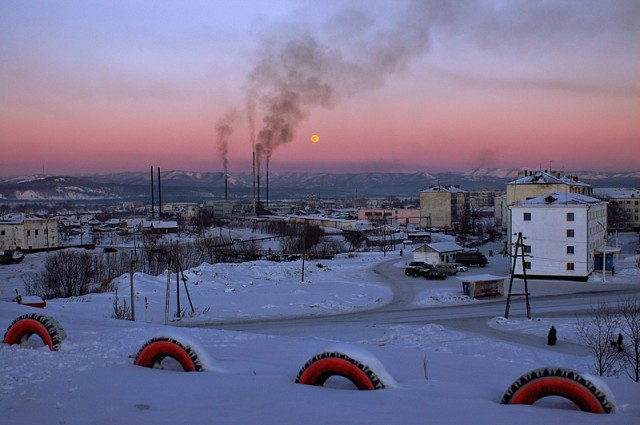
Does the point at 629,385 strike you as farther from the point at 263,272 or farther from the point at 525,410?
the point at 263,272

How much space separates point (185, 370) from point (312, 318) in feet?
46.0

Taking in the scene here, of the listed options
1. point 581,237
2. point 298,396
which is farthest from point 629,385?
point 581,237

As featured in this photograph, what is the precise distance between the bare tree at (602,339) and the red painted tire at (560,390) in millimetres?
5924

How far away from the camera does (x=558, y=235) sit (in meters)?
29.1

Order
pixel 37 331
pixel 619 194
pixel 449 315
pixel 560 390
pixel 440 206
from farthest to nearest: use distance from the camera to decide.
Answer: pixel 619 194, pixel 440 206, pixel 449 315, pixel 37 331, pixel 560 390

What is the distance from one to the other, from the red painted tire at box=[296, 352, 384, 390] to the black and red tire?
3.28 m

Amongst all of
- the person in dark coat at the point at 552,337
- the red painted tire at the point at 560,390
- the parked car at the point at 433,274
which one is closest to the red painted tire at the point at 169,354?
the red painted tire at the point at 560,390

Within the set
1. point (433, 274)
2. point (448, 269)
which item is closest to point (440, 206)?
point (448, 269)

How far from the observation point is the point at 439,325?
17.0 meters

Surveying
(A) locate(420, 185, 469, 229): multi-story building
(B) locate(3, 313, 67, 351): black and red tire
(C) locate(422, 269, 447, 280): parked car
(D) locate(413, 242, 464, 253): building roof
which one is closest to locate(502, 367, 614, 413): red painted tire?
(B) locate(3, 313, 67, 351): black and red tire

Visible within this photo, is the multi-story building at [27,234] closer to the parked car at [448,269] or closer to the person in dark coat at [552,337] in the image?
the parked car at [448,269]

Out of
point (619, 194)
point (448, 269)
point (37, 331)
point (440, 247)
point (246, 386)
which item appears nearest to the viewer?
point (246, 386)

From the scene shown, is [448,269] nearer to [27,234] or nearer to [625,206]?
[27,234]

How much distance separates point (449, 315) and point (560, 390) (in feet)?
49.0
